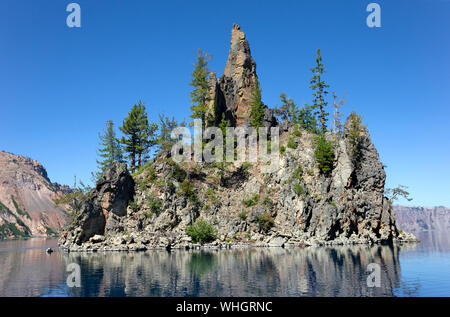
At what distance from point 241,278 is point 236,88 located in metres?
76.5

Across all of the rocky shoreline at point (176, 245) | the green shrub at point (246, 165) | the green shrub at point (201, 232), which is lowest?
the rocky shoreline at point (176, 245)

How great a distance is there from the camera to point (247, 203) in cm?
8169

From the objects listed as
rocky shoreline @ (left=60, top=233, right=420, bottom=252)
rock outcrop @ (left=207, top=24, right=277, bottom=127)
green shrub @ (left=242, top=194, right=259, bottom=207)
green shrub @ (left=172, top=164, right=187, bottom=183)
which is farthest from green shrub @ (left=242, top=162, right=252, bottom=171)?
rocky shoreline @ (left=60, top=233, right=420, bottom=252)

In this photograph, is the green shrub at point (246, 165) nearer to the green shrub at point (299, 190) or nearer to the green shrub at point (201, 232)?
the green shrub at point (299, 190)

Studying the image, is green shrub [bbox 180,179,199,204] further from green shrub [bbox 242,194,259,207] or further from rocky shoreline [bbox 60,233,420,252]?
green shrub [bbox 242,194,259,207]

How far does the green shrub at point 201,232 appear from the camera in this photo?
7206 centimetres

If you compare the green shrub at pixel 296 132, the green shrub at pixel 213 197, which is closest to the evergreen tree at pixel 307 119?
the green shrub at pixel 296 132

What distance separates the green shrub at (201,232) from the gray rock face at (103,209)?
57.1 ft

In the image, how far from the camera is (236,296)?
2662 cm

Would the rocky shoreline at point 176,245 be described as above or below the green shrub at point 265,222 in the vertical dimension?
below

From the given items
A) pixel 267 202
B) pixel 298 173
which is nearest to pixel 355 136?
pixel 298 173
